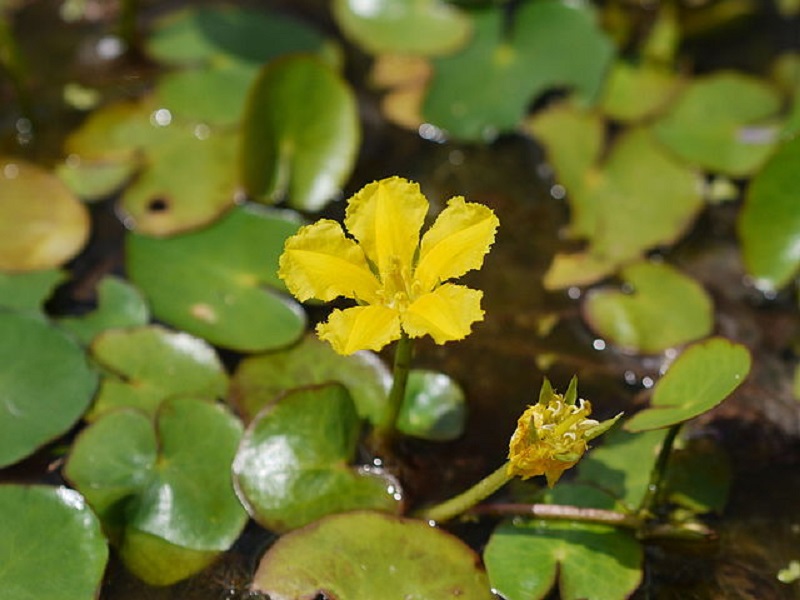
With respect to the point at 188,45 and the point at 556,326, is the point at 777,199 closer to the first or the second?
the point at 556,326

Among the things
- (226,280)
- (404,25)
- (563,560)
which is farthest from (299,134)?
(563,560)

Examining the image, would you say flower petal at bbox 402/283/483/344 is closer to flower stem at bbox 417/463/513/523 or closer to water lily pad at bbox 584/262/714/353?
flower stem at bbox 417/463/513/523

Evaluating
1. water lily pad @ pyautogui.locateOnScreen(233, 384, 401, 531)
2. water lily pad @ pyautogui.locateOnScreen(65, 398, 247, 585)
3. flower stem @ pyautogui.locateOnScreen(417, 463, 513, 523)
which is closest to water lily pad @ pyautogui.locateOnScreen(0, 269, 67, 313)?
water lily pad @ pyautogui.locateOnScreen(65, 398, 247, 585)

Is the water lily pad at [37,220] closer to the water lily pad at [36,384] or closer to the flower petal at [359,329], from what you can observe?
the water lily pad at [36,384]

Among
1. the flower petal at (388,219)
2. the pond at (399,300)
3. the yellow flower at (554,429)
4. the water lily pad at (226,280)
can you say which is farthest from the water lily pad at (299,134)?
the yellow flower at (554,429)

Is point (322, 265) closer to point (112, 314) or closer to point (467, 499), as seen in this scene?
point (467, 499)
